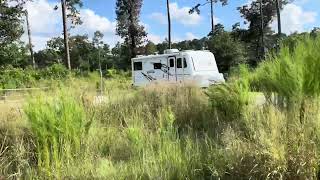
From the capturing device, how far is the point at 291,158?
14.8 feet

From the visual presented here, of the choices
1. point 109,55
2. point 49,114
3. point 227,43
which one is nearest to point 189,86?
point 49,114

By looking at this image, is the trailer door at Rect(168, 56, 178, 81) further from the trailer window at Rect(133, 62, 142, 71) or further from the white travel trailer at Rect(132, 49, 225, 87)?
the trailer window at Rect(133, 62, 142, 71)

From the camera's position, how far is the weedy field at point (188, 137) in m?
4.66

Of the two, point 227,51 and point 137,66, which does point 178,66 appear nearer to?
point 137,66

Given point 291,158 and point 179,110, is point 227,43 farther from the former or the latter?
point 291,158

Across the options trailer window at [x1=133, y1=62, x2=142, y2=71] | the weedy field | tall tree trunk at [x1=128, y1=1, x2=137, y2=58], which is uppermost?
tall tree trunk at [x1=128, y1=1, x2=137, y2=58]

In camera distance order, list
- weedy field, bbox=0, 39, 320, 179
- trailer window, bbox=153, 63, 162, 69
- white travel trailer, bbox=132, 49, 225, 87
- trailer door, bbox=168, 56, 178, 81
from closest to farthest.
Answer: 1. weedy field, bbox=0, 39, 320, 179
2. white travel trailer, bbox=132, 49, 225, 87
3. trailer door, bbox=168, 56, 178, 81
4. trailer window, bbox=153, 63, 162, 69

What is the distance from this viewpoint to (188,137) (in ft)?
19.5

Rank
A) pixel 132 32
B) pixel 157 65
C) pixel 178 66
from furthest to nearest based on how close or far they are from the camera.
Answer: pixel 132 32
pixel 157 65
pixel 178 66

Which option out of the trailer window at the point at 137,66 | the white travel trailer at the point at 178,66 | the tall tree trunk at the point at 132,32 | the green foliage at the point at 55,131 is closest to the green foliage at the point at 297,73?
the green foliage at the point at 55,131

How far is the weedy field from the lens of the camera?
15.3 ft


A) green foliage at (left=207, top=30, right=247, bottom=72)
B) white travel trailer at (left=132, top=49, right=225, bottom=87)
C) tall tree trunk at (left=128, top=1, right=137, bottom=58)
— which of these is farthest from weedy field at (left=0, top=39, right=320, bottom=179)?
tall tree trunk at (left=128, top=1, right=137, bottom=58)

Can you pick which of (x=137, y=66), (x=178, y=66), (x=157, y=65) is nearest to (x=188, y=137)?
(x=178, y=66)

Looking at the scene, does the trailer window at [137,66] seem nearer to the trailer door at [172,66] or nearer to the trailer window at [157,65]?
the trailer window at [157,65]
